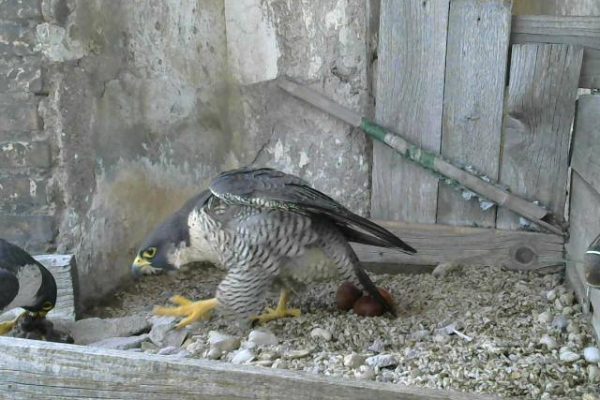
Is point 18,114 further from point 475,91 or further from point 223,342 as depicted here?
point 475,91

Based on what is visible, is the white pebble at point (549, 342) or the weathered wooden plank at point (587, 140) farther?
the weathered wooden plank at point (587, 140)

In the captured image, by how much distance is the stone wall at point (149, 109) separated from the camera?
2.89m

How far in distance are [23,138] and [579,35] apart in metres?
2.57

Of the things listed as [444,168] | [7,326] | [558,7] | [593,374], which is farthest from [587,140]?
[7,326]

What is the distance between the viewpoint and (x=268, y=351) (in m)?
2.48

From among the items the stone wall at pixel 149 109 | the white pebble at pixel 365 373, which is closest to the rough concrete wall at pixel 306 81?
the stone wall at pixel 149 109

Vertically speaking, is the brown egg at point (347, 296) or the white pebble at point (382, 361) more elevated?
the white pebble at point (382, 361)

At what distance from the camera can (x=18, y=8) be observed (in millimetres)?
2785

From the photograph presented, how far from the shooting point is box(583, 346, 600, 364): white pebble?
92.7 inches

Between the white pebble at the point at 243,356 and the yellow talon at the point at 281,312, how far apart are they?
53 cm

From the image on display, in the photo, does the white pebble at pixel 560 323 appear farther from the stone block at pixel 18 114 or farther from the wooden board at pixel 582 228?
the stone block at pixel 18 114

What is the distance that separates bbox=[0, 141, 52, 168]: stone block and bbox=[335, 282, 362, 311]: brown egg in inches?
57.8

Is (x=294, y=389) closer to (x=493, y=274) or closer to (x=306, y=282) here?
(x=306, y=282)

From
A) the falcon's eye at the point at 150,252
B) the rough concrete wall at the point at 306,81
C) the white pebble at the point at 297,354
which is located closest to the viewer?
the white pebble at the point at 297,354
